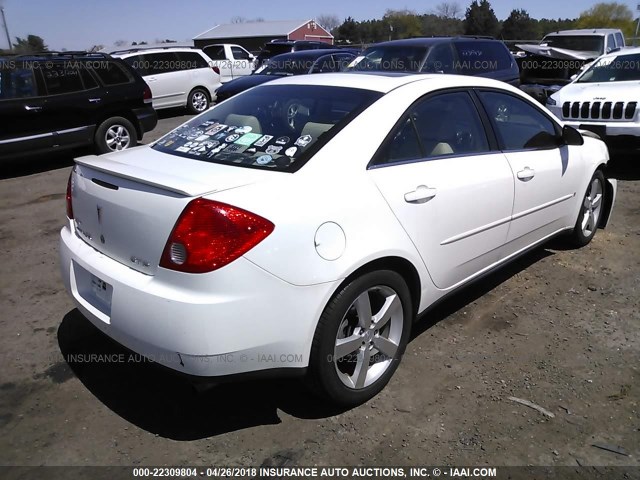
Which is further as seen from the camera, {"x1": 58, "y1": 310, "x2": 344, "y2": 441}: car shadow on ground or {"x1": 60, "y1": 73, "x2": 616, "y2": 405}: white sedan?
{"x1": 58, "y1": 310, "x2": 344, "y2": 441}: car shadow on ground

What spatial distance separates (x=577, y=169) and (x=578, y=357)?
5.71 feet

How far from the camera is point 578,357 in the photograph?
324 centimetres

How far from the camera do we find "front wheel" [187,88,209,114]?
45.9 feet

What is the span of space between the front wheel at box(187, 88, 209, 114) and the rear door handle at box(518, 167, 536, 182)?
11.7 meters

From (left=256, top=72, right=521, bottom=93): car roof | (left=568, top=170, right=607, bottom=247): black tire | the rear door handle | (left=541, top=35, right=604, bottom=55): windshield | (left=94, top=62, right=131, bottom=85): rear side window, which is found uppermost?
(left=541, top=35, right=604, bottom=55): windshield

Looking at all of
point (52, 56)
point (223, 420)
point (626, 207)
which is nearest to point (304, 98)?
point (223, 420)

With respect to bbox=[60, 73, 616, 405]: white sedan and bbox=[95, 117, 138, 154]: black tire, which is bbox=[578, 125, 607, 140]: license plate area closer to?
bbox=[60, 73, 616, 405]: white sedan

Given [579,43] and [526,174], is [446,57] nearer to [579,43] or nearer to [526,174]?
[526,174]

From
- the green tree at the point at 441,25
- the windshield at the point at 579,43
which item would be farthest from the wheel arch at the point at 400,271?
the green tree at the point at 441,25

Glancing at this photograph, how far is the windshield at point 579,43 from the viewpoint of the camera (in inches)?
507

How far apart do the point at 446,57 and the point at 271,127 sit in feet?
22.6

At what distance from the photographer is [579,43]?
43.6 feet

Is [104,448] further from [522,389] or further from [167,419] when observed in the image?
[522,389]

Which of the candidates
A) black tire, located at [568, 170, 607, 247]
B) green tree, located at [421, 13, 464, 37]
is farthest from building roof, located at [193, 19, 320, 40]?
black tire, located at [568, 170, 607, 247]
